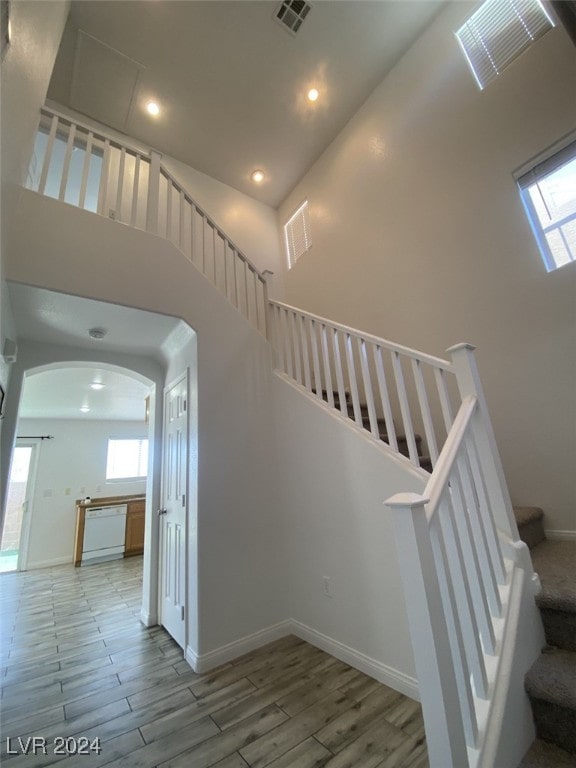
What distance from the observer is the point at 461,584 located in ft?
3.86

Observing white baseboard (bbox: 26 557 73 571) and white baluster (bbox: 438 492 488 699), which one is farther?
white baseboard (bbox: 26 557 73 571)

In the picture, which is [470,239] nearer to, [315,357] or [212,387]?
[315,357]

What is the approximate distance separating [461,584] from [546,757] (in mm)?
687

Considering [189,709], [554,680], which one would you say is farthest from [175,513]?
[554,680]

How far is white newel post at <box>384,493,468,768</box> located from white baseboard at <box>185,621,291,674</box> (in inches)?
68.0

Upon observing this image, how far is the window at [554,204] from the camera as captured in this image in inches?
88.4

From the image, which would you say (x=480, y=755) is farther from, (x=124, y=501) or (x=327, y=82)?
(x=124, y=501)

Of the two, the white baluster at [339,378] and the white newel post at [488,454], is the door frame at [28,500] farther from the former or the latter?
the white newel post at [488,454]

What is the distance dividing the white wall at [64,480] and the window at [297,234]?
5427mm

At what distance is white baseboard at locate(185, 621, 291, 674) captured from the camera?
219cm

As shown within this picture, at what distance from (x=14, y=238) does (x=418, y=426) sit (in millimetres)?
3410

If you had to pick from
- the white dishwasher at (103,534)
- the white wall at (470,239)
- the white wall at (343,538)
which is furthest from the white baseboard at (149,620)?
the white dishwasher at (103,534)

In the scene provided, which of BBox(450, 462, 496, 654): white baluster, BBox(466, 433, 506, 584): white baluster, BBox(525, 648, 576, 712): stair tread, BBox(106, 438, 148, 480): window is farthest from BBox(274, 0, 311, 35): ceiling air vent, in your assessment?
BBox(106, 438, 148, 480): window

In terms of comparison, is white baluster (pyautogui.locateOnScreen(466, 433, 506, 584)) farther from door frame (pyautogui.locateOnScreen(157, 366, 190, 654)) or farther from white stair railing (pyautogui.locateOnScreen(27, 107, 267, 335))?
white stair railing (pyautogui.locateOnScreen(27, 107, 267, 335))
